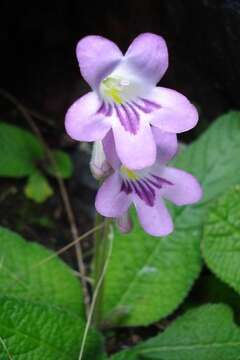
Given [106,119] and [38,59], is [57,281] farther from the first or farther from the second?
[38,59]

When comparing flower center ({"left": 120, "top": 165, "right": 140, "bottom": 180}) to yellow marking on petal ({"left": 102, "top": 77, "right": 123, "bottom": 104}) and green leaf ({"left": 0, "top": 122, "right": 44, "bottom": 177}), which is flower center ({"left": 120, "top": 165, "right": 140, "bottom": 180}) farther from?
green leaf ({"left": 0, "top": 122, "right": 44, "bottom": 177})

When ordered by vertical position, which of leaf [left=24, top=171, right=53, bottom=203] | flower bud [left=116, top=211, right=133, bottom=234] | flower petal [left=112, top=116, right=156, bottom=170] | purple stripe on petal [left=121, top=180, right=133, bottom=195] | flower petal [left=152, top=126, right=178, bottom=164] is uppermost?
flower petal [left=112, top=116, right=156, bottom=170]

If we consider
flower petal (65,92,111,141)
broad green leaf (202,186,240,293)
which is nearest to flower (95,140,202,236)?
flower petal (65,92,111,141)

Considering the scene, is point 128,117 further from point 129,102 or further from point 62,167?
point 62,167

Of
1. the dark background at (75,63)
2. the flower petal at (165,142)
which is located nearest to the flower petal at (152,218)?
the flower petal at (165,142)

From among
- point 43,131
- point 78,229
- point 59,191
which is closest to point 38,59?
point 43,131

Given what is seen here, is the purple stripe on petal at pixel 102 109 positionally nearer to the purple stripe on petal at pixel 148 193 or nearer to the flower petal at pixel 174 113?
the flower petal at pixel 174 113
